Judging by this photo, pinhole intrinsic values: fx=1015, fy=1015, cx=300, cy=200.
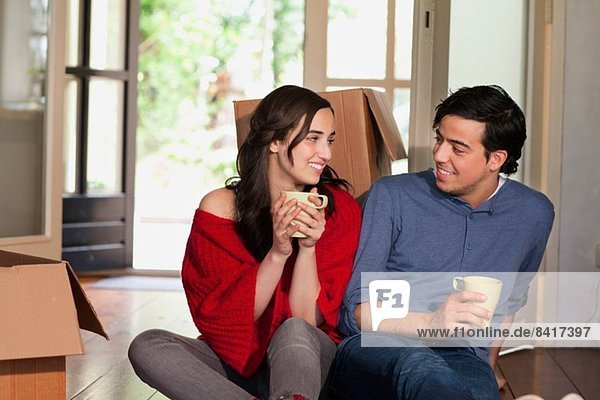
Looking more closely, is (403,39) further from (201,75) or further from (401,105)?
(201,75)

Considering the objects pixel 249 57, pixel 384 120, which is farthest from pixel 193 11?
pixel 384 120

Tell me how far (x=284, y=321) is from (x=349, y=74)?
244cm

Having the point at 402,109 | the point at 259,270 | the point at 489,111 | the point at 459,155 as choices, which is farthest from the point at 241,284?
the point at 402,109

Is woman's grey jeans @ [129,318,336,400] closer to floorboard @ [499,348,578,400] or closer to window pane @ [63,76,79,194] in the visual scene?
floorboard @ [499,348,578,400]

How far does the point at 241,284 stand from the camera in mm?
2258

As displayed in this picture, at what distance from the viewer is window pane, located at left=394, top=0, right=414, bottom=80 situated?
4.49m

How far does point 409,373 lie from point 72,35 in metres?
4.36

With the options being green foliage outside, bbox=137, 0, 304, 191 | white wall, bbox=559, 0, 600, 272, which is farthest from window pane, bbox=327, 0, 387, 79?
green foliage outside, bbox=137, 0, 304, 191

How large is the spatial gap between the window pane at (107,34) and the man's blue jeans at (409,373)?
407cm

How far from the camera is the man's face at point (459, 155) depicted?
227cm

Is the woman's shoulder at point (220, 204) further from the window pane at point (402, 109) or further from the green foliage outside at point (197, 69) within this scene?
the green foliage outside at point (197, 69)

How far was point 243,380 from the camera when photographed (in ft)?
7.65

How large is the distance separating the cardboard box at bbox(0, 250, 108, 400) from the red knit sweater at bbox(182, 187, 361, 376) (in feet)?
1.74

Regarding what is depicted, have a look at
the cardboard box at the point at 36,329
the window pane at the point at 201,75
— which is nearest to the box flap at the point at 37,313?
the cardboard box at the point at 36,329
